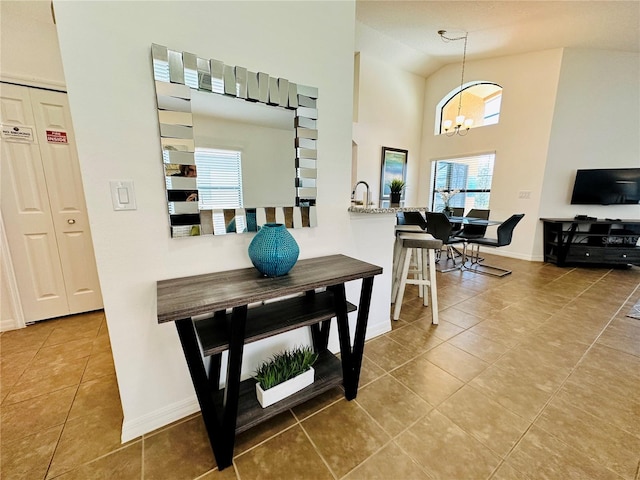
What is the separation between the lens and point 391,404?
1.42 m

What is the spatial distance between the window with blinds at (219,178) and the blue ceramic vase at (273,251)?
0.27 meters

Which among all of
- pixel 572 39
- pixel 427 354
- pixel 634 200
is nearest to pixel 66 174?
pixel 427 354

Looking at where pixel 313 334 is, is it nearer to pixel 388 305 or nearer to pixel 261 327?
pixel 261 327

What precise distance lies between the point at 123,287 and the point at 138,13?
1129 mm

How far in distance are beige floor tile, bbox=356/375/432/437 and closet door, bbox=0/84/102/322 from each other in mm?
2741

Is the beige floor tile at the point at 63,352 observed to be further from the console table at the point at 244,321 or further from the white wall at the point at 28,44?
the white wall at the point at 28,44

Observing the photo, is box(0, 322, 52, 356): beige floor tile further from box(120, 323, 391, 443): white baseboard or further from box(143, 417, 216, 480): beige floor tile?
box(143, 417, 216, 480): beige floor tile

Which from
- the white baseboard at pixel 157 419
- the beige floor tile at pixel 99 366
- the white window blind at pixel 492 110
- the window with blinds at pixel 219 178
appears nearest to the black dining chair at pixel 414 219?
the white window blind at pixel 492 110

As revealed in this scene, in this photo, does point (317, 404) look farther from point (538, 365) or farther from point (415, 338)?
point (538, 365)

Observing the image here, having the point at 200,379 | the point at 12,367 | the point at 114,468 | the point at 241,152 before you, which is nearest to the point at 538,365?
the point at 200,379

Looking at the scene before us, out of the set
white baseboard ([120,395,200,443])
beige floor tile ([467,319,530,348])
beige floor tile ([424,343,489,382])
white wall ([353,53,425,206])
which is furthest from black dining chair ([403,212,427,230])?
white baseboard ([120,395,200,443])

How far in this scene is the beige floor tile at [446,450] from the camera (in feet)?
3.53

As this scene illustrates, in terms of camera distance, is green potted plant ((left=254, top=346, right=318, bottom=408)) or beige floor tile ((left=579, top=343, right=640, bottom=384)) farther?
beige floor tile ((left=579, top=343, right=640, bottom=384))

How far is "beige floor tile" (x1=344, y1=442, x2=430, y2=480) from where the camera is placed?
41.4 inches
